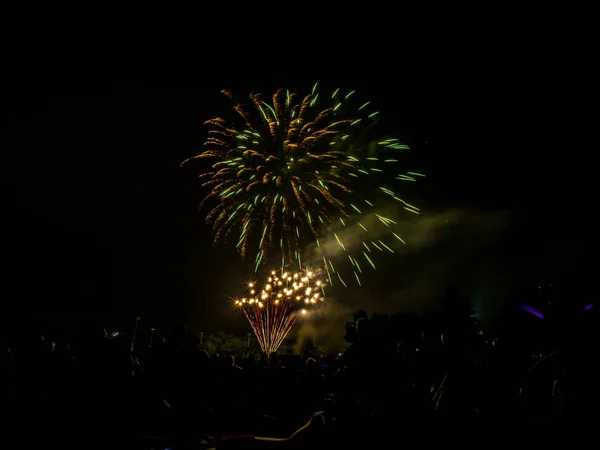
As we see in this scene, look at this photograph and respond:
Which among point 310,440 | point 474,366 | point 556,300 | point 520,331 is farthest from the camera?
point 520,331

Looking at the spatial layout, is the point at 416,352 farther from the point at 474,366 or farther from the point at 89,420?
the point at 89,420

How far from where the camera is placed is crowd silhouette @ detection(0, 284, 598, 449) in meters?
4.56

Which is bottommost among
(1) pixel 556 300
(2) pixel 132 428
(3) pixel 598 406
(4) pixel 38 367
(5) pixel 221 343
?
(5) pixel 221 343

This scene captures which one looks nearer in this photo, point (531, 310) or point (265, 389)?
point (265, 389)

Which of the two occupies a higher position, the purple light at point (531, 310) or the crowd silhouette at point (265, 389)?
the purple light at point (531, 310)

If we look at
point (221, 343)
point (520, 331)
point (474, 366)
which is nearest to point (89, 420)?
point (474, 366)

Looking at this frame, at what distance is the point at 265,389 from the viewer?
17.5ft

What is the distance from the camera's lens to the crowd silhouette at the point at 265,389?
456 centimetres

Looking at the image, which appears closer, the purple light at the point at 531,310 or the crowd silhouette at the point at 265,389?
the crowd silhouette at the point at 265,389

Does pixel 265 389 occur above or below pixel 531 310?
below

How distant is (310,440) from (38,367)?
3.76 metres

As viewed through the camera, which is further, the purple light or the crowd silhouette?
the purple light

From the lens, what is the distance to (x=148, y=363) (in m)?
5.21

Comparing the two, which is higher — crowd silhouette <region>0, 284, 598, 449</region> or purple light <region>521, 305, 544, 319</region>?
purple light <region>521, 305, 544, 319</region>
